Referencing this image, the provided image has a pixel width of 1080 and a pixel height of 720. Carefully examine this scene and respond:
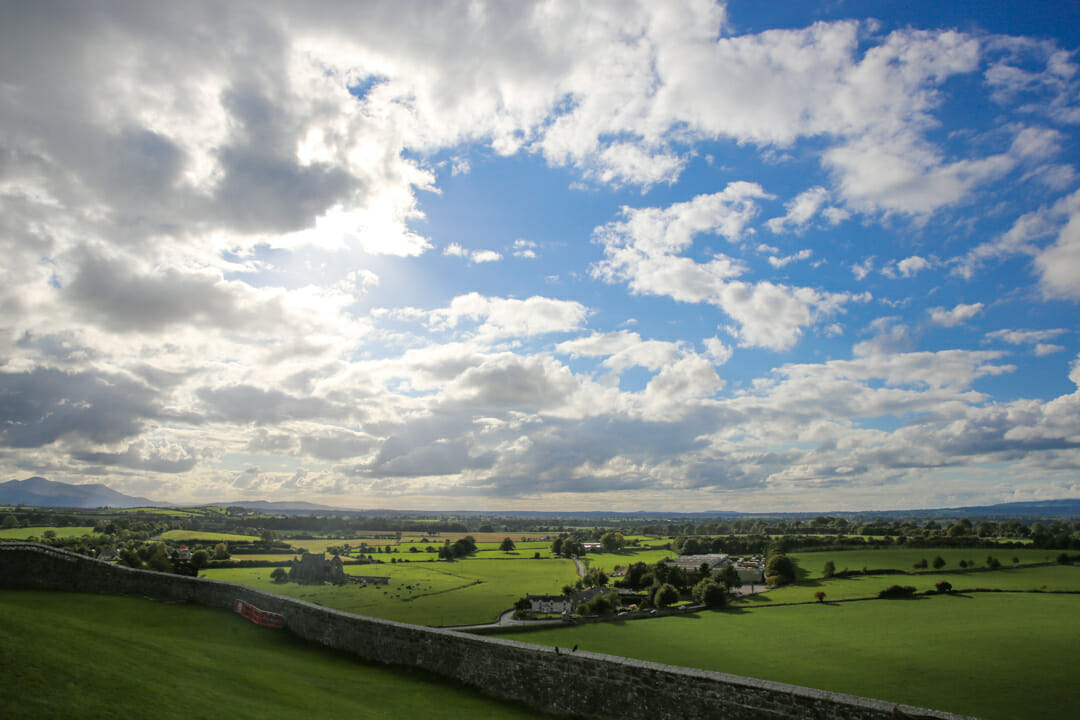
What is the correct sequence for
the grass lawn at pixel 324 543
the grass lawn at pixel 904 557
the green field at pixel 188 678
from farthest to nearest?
1. the grass lawn at pixel 324 543
2. the grass lawn at pixel 904 557
3. the green field at pixel 188 678

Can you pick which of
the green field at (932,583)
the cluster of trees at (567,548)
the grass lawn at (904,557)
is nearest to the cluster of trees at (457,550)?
the cluster of trees at (567,548)

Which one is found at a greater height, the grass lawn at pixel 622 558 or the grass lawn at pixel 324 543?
the grass lawn at pixel 324 543

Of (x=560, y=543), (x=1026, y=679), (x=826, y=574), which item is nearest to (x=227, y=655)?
(x=1026, y=679)

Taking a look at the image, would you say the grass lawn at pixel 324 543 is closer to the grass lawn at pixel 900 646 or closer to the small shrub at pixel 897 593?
the grass lawn at pixel 900 646

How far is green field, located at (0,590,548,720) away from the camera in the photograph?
778 cm

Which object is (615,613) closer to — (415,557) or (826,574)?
(826,574)

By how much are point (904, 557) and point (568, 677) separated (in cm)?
9564

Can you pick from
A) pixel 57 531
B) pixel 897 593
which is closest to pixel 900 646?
pixel 897 593

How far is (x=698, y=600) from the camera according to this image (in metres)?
62.2

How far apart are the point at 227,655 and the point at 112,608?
26.4 ft

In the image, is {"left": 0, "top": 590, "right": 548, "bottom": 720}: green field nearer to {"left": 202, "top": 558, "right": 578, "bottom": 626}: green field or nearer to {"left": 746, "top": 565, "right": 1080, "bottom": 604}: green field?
{"left": 202, "top": 558, "right": 578, "bottom": 626}: green field

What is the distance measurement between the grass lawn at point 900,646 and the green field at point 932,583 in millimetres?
5323

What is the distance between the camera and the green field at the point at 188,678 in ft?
25.5

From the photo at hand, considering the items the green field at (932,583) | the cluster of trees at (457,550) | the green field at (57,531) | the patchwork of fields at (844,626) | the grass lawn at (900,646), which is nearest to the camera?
the patchwork of fields at (844,626)
